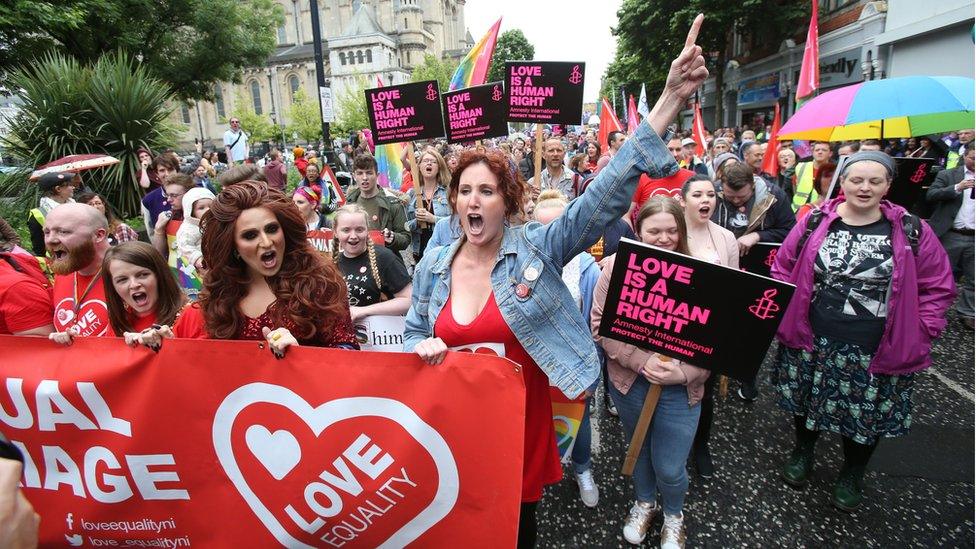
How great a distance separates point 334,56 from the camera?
8269 centimetres

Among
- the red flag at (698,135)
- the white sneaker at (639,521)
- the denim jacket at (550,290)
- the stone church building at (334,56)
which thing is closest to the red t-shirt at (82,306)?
the denim jacket at (550,290)

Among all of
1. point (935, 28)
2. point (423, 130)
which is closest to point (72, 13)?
point (423, 130)

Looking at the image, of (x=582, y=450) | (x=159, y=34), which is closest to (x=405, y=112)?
(x=582, y=450)

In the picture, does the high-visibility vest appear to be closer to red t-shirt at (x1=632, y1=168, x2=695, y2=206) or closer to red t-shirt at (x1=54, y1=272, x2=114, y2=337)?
red t-shirt at (x1=632, y1=168, x2=695, y2=206)

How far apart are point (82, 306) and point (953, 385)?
20.6 feet

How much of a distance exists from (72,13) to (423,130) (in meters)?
15.4

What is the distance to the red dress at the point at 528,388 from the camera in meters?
2.13

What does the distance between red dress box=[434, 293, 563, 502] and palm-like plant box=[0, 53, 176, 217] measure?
9.23 meters

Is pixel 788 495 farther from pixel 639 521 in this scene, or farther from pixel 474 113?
pixel 474 113

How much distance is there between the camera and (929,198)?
20.1 ft

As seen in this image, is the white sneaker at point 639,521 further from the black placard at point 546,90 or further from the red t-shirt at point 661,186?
the black placard at point 546,90

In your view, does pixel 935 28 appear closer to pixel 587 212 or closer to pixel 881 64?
pixel 881 64

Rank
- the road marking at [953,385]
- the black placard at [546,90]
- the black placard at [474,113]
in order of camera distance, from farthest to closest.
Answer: the black placard at [474,113]
the black placard at [546,90]
the road marking at [953,385]

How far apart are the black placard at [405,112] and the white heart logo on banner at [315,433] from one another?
4.40 m
